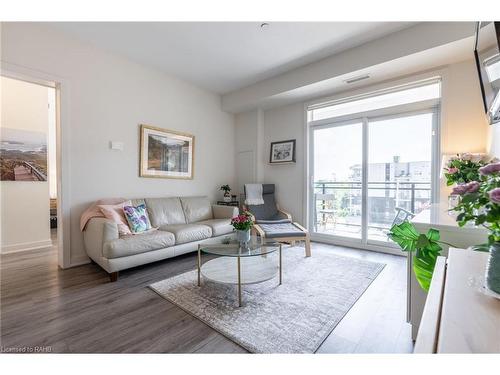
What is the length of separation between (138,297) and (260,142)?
11.3 ft

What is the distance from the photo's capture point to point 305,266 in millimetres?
2822

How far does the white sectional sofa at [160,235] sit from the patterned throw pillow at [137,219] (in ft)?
0.61

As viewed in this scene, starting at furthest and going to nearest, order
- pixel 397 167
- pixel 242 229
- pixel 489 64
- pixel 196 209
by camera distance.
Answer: pixel 196 209, pixel 397 167, pixel 242 229, pixel 489 64

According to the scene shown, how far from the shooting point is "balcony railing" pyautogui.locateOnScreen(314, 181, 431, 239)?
3.35m

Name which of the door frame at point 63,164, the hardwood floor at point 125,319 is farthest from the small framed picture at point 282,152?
the door frame at point 63,164

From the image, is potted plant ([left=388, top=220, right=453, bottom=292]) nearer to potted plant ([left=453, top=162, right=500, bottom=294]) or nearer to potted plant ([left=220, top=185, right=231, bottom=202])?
potted plant ([left=453, top=162, right=500, bottom=294])

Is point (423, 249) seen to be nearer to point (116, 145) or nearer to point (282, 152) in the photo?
point (282, 152)

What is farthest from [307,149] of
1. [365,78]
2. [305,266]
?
[305,266]

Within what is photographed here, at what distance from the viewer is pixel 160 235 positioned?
2793 millimetres

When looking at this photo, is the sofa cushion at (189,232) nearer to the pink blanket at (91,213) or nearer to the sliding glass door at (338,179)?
the pink blanket at (91,213)

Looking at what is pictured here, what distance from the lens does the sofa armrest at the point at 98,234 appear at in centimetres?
246

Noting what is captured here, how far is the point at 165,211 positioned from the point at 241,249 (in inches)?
66.5

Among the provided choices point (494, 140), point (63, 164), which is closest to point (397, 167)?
point (494, 140)
